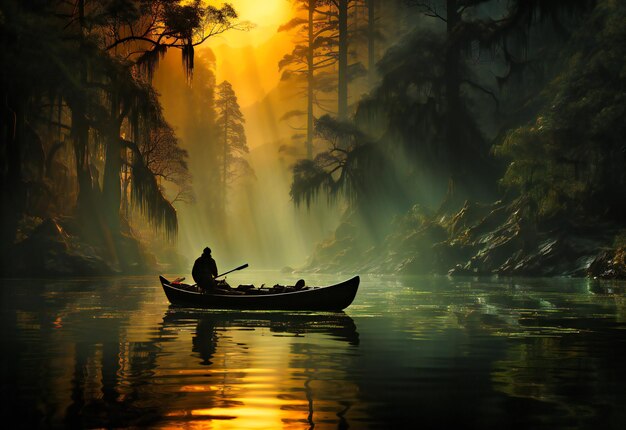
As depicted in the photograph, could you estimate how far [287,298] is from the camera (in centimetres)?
2114

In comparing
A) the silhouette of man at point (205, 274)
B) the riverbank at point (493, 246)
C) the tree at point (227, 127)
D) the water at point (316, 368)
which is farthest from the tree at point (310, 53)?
the water at point (316, 368)

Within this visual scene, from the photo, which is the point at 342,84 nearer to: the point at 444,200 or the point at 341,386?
the point at 444,200

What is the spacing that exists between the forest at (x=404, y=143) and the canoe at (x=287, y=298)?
19.4 metres

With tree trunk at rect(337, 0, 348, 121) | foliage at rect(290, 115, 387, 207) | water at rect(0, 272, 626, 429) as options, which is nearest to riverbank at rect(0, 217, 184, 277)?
foliage at rect(290, 115, 387, 207)

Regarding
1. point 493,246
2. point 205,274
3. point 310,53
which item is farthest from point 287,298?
point 310,53

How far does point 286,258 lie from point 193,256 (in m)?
10.7

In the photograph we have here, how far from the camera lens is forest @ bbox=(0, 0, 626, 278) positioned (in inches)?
1522

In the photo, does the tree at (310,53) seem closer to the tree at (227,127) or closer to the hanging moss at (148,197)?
the tree at (227,127)

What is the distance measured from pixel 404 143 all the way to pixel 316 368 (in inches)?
1602

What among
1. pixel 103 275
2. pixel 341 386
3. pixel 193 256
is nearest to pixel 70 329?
pixel 341 386

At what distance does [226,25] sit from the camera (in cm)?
4862

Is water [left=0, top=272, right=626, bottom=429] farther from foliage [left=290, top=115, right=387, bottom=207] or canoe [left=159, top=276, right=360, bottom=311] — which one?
foliage [left=290, top=115, right=387, bottom=207]

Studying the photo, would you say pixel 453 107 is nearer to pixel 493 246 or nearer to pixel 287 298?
pixel 493 246

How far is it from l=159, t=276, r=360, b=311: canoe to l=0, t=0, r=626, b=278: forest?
1936cm
